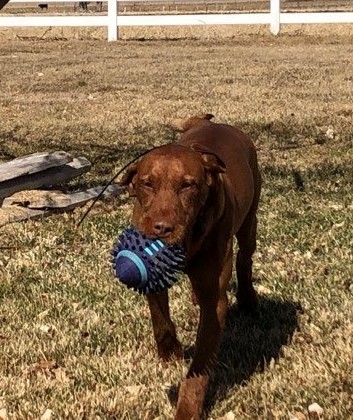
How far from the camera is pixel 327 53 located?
21203 millimetres

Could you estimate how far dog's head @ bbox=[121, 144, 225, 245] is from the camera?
2.92m

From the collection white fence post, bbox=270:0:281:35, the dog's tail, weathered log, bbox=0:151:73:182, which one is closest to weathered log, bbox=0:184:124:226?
weathered log, bbox=0:151:73:182

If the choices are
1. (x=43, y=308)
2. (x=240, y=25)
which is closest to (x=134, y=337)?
(x=43, y=308)

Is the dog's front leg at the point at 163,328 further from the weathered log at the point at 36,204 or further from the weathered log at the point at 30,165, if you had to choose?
the weathered log at the point at 30,165

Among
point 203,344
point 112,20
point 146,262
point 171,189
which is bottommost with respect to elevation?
point 112,20

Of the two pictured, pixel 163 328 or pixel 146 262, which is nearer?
pixel 146 262

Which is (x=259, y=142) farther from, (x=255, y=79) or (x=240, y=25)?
(x=240, y=25)

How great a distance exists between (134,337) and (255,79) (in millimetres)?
12126

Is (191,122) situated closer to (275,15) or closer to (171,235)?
(171,235)

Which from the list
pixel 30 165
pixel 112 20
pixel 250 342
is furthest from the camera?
pixel 112 20

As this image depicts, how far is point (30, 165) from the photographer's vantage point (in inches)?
268

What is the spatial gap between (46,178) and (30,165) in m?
0.21

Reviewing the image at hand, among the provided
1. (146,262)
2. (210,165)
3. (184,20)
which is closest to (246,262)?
(210,165)

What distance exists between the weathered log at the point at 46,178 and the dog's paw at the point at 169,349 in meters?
3.22
